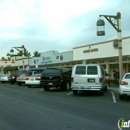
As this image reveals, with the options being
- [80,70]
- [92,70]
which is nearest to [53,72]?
[80,70]

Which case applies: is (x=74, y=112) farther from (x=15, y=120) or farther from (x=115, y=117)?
(x=15, y=120)

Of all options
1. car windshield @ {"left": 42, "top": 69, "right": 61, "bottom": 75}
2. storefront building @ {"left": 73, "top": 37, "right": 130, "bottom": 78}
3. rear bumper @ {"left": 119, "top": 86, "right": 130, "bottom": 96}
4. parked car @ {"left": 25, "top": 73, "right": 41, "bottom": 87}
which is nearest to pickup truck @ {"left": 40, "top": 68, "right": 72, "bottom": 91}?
car windshield @ {"left": 42, "top": 69, "right": 61, "bottom": 75}

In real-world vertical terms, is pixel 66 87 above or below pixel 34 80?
below

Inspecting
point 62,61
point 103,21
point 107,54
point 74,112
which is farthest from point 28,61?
point 74,112

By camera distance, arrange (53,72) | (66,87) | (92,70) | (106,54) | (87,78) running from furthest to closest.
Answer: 1. (106,54)
2. (66,87)
3. (53,72)
4. (92,70)
5. (87,78)

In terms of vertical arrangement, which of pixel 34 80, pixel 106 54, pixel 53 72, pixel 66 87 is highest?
pixel 106 54

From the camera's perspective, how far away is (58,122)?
8406 millimetres

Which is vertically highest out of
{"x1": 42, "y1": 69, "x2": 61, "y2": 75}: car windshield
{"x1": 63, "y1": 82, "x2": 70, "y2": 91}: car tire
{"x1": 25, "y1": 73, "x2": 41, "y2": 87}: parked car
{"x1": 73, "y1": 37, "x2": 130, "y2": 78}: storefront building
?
{"x1": 73, "y1": 37, "x2": 130, "y2": 78}: storefront building

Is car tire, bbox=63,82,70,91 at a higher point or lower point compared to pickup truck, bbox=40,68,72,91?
lower

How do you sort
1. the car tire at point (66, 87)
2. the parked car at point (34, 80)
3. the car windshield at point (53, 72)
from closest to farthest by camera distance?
the car windshield at point (53, 72) → the car tire at point (66, 87) → the parked car at point (34, 80)

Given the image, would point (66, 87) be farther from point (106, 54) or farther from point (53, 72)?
point (106, 54)

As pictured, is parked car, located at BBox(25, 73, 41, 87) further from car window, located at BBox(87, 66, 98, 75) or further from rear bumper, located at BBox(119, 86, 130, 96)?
rear bumper, located at BBox(119, 86, 130, 96)

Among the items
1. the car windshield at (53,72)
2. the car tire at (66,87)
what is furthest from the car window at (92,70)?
the car tire at (66,87)

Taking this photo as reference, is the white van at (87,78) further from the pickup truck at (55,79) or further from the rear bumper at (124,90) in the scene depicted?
the pickup truck at (55,79)
